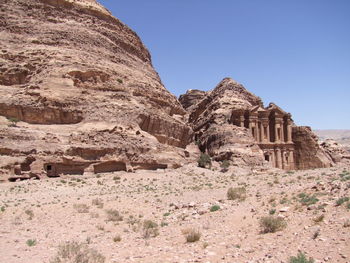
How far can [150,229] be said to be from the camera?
11219 millimetres

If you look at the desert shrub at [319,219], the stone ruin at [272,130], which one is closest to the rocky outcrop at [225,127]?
the stone ruin at [272,130]

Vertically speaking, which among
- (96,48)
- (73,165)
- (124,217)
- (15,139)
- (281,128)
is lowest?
(124,217)

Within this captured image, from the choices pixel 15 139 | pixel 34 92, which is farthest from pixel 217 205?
pixel 34 92

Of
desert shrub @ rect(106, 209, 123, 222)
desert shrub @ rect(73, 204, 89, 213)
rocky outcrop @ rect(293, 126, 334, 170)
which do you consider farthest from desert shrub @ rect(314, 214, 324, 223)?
rocky outcrop @ rect(293, 126, 334, 170)

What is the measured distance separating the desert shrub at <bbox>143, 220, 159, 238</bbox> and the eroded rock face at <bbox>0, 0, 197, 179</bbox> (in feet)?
50.1

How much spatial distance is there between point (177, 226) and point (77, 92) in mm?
20866

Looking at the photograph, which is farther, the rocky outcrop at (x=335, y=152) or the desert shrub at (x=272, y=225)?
the rocky outcrop at (x=335, y=152)

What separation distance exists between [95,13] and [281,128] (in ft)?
108

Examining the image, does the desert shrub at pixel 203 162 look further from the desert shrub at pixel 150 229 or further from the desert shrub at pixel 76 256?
the desert shrub at pixel 76 256

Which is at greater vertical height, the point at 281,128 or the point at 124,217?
the point at 281,128

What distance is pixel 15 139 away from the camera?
2423 cm

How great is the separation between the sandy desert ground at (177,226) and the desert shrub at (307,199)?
33mm

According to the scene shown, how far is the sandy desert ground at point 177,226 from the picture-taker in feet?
26.0

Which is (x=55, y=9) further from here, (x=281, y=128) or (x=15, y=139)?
(x=281, y=128)
